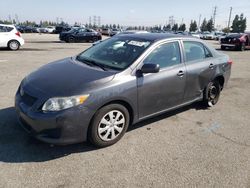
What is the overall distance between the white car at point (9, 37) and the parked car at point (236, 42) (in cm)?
1527

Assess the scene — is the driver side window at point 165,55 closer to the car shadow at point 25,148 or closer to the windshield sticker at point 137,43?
the windshield sticker at point 137,43

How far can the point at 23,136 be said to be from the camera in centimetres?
375

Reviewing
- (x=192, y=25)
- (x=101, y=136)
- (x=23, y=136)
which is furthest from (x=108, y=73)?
(x=192, y=25)

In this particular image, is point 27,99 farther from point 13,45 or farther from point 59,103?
point 13,45

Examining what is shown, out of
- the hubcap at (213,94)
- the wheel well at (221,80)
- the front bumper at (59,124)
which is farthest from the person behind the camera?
the wheel well at (221,80)

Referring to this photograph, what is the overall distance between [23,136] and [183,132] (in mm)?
2582

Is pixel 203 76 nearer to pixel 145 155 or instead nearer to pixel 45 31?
pixel 145 155

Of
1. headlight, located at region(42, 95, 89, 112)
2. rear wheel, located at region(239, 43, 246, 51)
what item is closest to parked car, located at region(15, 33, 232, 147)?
headlight, located at region(42, 95, 89, 112)

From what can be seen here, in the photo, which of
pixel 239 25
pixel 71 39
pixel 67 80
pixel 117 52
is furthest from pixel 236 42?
pixel 239 25

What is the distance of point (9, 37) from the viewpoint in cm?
1392

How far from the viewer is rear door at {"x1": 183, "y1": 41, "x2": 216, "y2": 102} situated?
4551 millimetres

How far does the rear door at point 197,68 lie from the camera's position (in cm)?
455

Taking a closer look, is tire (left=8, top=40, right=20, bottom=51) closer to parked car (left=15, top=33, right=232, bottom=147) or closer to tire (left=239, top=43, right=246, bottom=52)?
parked car (left=15, top=33, right=232, bottom=147)

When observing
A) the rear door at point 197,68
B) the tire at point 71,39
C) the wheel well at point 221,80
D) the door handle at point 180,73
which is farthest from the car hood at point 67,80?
the tire at point 71,39
